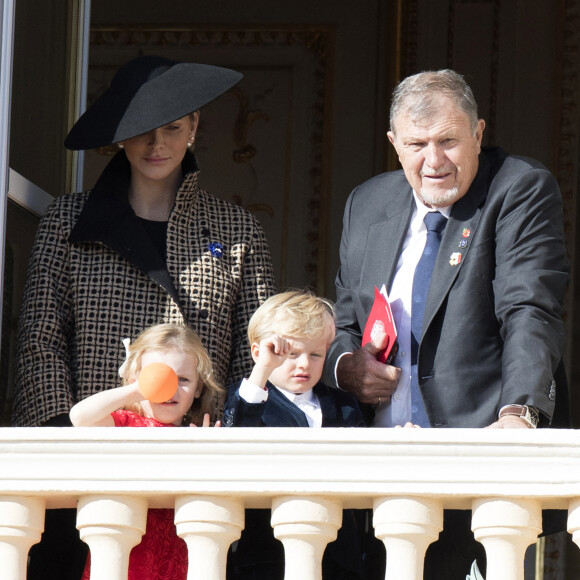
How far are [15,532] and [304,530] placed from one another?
1.76 feet

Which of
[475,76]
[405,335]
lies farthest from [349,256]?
[475,76]

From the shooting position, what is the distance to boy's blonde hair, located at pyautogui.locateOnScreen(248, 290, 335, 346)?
10.5 ft

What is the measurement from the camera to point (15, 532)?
272 cm

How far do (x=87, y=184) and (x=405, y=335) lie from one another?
3.40 m

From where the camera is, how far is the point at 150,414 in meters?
3.23

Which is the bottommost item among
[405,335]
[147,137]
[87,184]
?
[405,335]

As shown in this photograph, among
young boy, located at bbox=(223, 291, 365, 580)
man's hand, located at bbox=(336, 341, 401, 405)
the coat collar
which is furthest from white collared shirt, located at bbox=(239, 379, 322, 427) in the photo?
the coat collar

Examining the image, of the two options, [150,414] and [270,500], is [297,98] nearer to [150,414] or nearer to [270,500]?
[150,414]

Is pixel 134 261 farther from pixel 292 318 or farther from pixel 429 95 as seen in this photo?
pixel 429 95

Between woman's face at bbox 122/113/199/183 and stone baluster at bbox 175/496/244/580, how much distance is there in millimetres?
1044

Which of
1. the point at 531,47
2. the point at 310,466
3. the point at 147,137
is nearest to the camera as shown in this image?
the point at 310,466

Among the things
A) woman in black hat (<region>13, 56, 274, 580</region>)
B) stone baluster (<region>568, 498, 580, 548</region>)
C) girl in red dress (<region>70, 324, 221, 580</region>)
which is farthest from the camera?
woman in black hat (<region>13, 56, 274, 580</region>)

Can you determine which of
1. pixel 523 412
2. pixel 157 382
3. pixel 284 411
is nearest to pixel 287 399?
pixel 284 411

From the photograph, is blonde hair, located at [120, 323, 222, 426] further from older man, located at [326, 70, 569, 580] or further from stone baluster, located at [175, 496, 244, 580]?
stone baluster, located at [175, 496, 244, 580]
